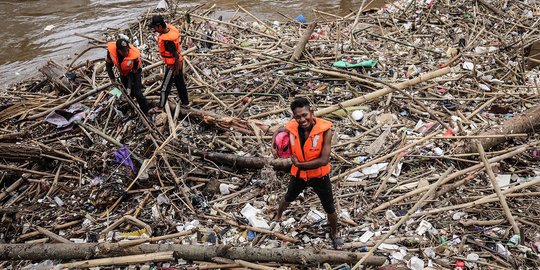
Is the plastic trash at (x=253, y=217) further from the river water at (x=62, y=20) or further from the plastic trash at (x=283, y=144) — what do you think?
the river water at (x=62, y=20)

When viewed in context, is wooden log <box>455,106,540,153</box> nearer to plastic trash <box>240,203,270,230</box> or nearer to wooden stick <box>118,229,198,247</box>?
plastic trash <box>240,203,270,230</box>

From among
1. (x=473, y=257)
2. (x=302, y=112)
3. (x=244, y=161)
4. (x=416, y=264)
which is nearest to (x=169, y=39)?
(x=244, y=161)

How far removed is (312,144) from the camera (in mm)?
3439

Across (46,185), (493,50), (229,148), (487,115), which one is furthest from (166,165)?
(493,50)

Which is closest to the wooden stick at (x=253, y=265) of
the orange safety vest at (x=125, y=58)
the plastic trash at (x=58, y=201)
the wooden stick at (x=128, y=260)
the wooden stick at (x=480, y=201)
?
the wooden stick at (x=128, y=260)

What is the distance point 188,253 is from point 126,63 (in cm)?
287

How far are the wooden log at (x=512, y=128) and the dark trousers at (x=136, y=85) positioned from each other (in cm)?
403

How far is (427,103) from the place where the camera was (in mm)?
6086

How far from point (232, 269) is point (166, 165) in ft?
5.53

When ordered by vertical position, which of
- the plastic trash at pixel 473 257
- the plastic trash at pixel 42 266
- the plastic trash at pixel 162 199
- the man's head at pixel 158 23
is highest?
the man's head at pixel 158 23

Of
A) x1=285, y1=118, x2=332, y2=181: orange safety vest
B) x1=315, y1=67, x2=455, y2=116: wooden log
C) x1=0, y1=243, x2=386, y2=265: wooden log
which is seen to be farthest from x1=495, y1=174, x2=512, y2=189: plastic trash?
x1=285, y1=118, x2=332, y2=181: orange safety vest

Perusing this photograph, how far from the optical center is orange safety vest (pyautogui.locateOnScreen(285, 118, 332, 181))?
3.42 metres

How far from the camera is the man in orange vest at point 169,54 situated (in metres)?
5.57

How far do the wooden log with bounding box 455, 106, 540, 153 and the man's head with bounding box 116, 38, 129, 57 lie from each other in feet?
13.7
